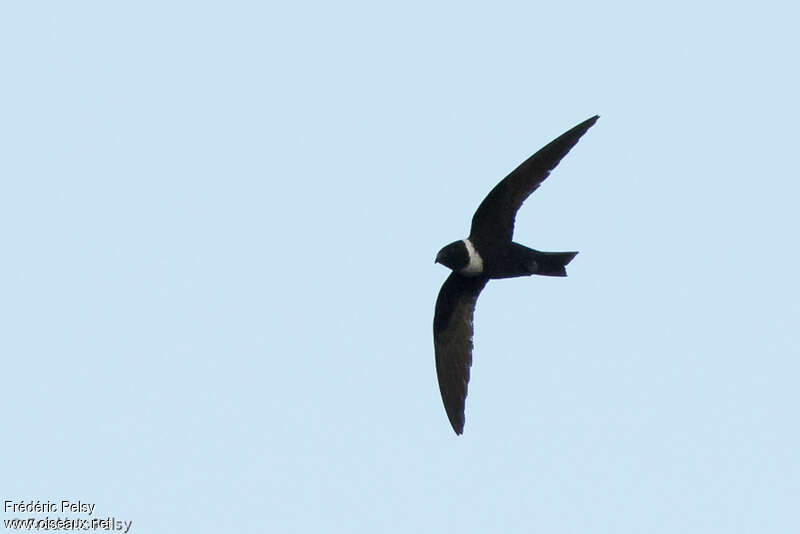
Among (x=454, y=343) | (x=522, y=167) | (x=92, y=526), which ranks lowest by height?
(x=92, y=526)

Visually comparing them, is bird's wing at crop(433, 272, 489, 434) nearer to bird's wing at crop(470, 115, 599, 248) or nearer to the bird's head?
the bird's head

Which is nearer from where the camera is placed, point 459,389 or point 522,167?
point 522,167

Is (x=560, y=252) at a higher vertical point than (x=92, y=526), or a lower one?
higher

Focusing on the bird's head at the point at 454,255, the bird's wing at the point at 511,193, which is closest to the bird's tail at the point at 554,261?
the bird's wing at the point at 511,193

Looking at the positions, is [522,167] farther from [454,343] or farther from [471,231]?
[454,343]

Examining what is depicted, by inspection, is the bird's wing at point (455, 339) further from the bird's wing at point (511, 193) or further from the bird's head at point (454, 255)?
the bird's wing at point (511, 193)

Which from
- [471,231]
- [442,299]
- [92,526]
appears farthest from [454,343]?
[92,526]

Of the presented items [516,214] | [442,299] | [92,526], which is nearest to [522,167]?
[516,214]

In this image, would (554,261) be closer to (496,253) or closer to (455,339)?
(496,253)
